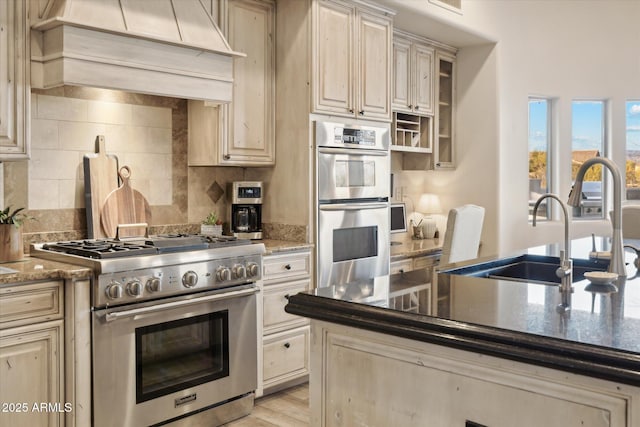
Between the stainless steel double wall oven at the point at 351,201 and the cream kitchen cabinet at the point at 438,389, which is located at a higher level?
the stainless steel double wall oven at the point at 351,201

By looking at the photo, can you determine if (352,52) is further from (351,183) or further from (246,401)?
(246,401)

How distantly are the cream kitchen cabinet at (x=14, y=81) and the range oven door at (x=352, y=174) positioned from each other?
1709 mm

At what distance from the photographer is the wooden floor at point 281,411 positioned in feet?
10.5

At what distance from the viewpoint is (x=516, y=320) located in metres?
1.37

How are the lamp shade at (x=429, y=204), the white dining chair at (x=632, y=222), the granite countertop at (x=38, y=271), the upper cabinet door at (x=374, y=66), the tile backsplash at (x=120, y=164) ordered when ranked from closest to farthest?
the granite countertop at (x=38, y=271), the tile backsplash at (x=120, y=164), the upper cabinet door at (x=374, y=66), the white dining chair at (x=632, y=222), the lamp shade at (x=429, y=204)

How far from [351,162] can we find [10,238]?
83.8 inches

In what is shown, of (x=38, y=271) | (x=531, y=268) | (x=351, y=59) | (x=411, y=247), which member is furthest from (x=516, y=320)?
(x=411, y=247)

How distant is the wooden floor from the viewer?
320 centimetres

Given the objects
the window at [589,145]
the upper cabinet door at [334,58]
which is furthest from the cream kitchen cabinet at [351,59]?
the window at [589,145]

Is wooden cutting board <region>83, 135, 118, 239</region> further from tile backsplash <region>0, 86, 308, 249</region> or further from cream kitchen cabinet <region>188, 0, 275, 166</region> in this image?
cream kitchen cabinet <region>188, 0, 275, 166</region>

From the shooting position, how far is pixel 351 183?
159 inches

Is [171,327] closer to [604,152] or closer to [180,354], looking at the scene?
[180,354]

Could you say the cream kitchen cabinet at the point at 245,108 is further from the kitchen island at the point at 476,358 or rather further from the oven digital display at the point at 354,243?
the kitchen island at the point at 476,358

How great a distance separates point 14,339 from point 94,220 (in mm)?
919
